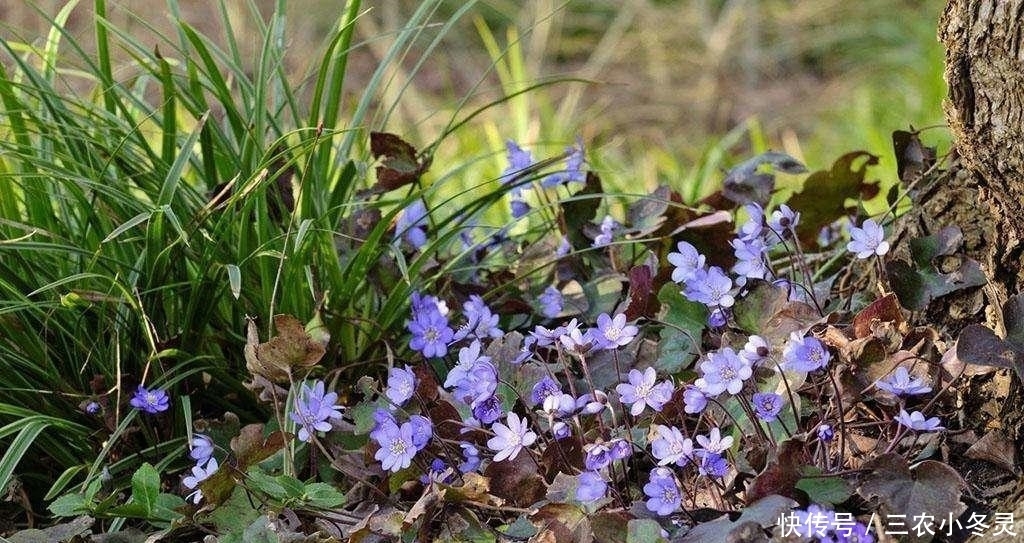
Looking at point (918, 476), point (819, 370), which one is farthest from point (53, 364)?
point (918, 476)

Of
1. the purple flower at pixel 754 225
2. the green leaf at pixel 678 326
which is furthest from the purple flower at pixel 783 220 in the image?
the green leaf at pixel 678 326

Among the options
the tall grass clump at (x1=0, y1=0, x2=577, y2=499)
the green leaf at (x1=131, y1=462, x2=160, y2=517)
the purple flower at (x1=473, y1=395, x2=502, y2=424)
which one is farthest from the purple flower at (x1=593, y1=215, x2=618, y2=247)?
the green leaf at (x1=131, y1=462, x2=160, y2=517)

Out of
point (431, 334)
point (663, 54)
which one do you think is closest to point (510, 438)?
point (431, 334)

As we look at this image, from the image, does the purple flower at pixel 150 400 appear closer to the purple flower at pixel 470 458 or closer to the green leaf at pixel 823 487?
the purple flower at pixel 470 458

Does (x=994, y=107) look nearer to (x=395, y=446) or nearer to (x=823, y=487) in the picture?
(x=823, y=487)

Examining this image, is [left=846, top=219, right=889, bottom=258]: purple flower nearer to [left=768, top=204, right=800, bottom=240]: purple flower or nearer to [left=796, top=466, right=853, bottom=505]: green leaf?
[left=768, top=204, right=800, bottom=240]: purple flower

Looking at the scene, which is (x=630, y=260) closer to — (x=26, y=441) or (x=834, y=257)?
(x=834, y=257)
